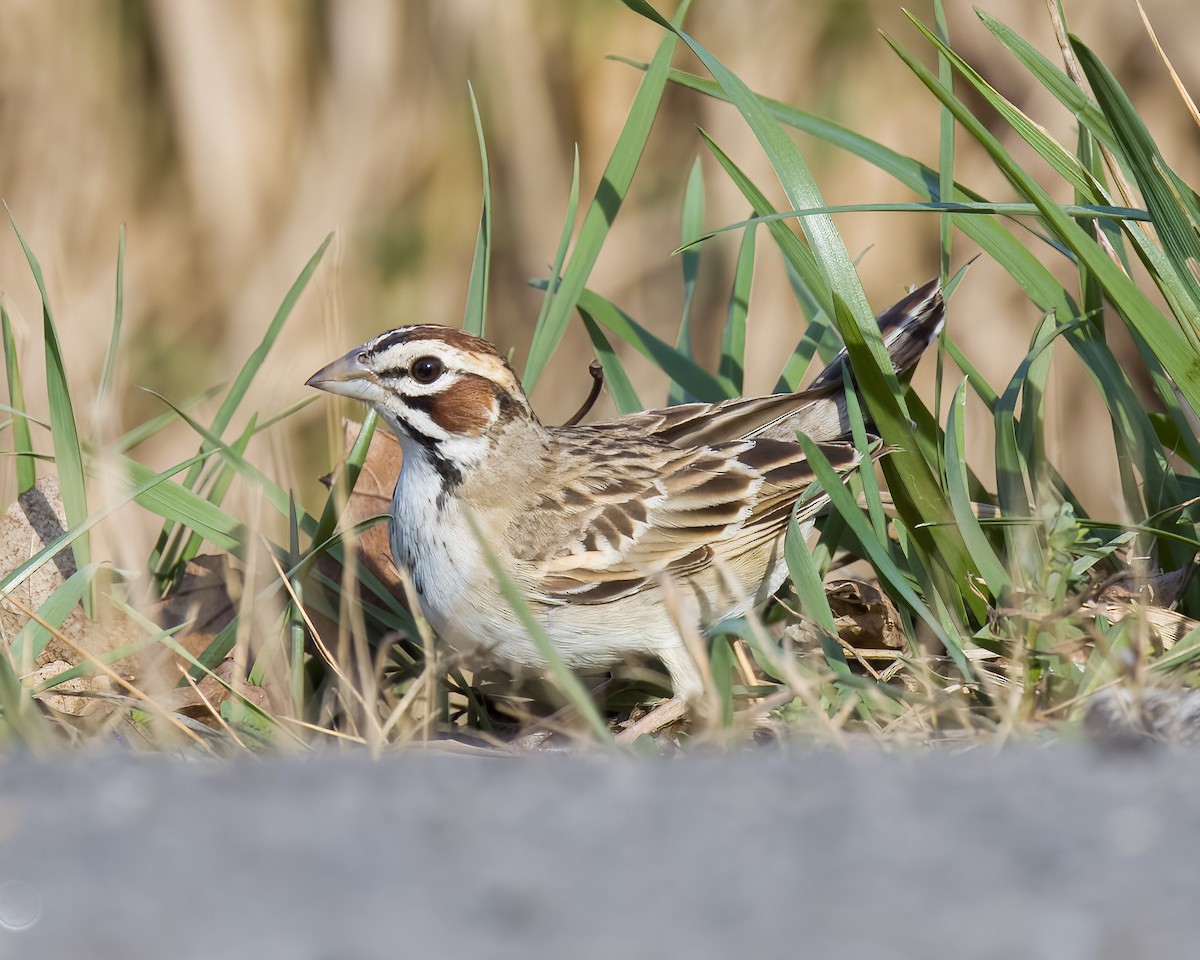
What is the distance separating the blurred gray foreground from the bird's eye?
258 cm

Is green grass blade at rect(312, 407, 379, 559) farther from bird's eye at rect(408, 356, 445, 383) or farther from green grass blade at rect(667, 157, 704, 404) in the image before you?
green grass blade at rect(667, 157, 704, 404)

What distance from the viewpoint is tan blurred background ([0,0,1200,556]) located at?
28.2 ft

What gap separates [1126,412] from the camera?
4.16 m

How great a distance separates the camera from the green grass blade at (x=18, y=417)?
458 cm

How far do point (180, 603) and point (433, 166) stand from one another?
5.91 m

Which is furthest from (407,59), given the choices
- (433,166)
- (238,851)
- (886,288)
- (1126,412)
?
(238,851)

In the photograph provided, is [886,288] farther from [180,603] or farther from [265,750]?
[265,750]

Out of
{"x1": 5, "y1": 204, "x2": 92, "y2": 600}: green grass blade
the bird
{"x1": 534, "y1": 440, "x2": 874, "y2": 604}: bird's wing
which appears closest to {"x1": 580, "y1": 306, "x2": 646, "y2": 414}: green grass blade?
the bird

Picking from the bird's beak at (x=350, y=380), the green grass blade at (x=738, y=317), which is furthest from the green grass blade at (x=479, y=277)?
the green grass blade at (x=738, y=317)

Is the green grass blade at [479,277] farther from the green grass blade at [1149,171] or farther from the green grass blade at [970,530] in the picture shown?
the green grass blade at [1149,171]

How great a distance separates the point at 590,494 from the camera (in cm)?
468

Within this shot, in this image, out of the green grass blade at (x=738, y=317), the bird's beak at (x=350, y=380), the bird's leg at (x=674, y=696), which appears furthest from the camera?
the green grass blade at (x=738, y=317)

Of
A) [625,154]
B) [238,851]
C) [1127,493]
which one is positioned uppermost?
[625,154]

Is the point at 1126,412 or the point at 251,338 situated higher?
the point at 1126,412
